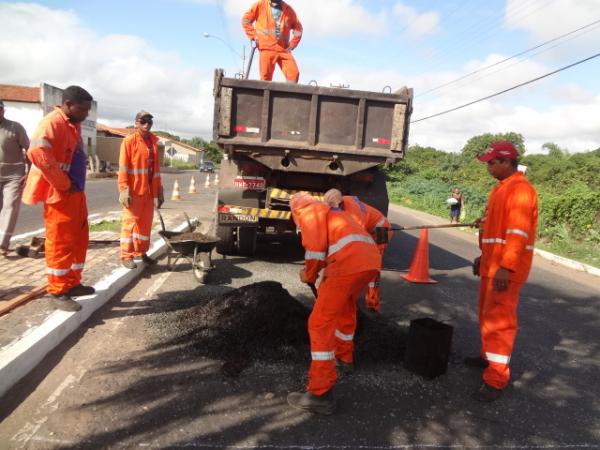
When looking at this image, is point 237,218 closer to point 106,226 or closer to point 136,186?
point 136,186

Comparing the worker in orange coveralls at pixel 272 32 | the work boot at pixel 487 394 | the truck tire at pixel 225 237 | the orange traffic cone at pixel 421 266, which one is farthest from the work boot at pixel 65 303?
the worker in orange coveralls at pixel 272 32

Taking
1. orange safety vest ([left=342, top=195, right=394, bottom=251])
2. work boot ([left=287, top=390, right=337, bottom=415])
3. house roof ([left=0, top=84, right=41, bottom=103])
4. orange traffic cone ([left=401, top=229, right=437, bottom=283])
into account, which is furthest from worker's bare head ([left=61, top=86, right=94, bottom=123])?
house roof ([left=0, top=84, right=41, bottom=103])

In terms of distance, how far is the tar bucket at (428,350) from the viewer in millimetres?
3354

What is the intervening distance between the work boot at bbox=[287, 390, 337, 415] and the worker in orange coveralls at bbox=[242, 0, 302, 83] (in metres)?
5.20

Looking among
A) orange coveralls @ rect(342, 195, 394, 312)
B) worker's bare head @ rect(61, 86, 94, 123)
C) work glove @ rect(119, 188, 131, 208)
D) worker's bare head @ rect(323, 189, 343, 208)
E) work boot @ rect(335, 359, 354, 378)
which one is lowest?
work boot @ rect(335, 359, 354, 378)

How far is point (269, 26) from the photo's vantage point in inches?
271

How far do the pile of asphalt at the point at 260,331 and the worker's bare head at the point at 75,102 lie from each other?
2.00 m

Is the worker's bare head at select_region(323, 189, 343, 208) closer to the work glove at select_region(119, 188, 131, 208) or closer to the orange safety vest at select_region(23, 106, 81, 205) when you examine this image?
the orange safety vest at select_region(23, 106, 81, 205)

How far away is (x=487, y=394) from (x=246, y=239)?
14.1 ft

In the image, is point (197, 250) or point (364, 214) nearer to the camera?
point (364, 214)

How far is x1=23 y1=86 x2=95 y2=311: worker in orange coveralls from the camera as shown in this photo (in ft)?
11.9

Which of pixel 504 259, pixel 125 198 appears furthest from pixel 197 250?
pixel 504 259

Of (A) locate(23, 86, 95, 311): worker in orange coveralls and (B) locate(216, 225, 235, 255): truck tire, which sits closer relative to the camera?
(A) locate(23, 86, 95, 311): worker in orange coveralls

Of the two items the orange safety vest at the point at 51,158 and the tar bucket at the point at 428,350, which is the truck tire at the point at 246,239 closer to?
the orange safety vest at the point at 51,158
